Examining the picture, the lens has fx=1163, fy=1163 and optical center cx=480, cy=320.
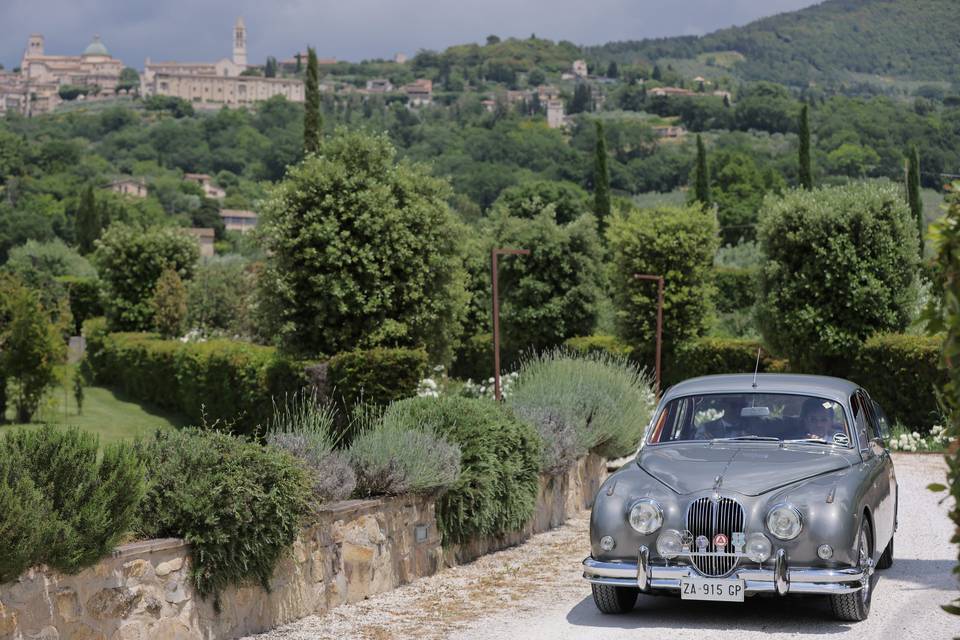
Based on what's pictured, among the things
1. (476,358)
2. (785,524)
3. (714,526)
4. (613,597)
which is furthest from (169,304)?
(785,524)

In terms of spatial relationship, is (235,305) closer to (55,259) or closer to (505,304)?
(505,304)

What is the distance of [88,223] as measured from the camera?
7544 cm

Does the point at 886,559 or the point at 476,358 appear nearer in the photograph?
the point at 886,559

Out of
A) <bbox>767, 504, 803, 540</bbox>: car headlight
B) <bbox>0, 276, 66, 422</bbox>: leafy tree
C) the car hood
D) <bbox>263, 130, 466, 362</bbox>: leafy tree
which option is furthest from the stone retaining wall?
<bbox>0, 276, 66, 422</bbox>: leafy tree

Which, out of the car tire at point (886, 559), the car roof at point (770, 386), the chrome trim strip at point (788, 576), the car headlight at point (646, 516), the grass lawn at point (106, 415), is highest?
→ the car roof at point (770, 386)

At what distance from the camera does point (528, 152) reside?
457ft

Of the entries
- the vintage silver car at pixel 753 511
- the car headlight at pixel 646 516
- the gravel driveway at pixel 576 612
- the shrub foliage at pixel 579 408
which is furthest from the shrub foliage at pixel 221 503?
the shrub foliage at pixel 579 408

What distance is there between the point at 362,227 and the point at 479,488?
13.4m

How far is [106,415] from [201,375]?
10.4 ft

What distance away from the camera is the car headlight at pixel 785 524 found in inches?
276

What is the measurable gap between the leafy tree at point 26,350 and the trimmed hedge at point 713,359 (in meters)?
14.4

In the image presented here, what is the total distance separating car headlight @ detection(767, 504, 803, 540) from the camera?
23.0ft

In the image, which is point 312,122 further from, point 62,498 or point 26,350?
point 62,498

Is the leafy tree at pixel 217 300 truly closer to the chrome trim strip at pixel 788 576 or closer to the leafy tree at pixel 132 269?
the leafy tree at pixel 132 269
